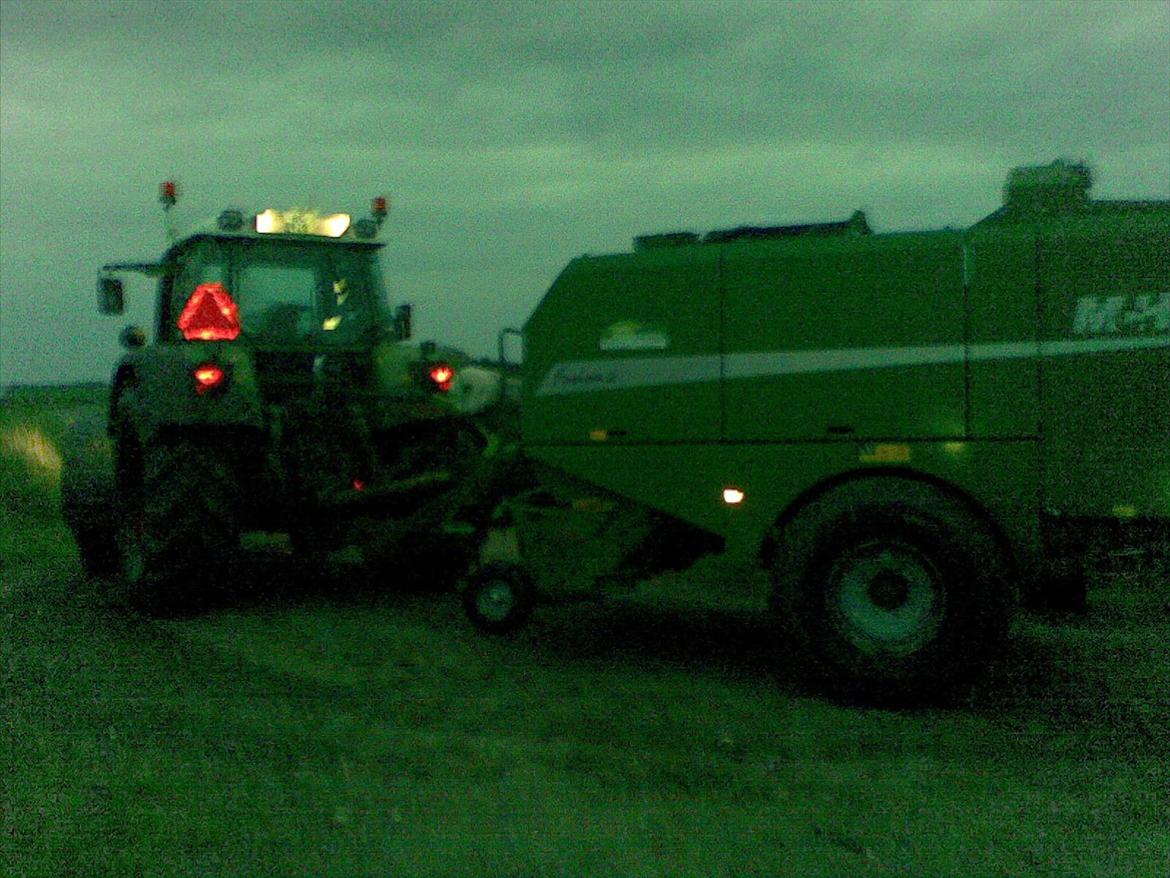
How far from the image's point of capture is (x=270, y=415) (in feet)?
27.0

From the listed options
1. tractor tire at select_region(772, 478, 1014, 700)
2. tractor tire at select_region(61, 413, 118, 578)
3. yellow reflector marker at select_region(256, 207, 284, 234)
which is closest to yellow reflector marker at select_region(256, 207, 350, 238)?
yellow reflector marker at select_region(256, 207, 284, 234)

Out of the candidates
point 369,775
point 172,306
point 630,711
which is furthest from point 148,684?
point 172,306

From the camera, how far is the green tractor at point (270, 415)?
7.99 metres

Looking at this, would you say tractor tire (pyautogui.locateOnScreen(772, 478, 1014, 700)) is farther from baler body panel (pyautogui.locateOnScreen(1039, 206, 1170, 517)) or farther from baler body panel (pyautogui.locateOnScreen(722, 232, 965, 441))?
baler body panel (pyautogui.locateOnScreen(1039, 206, 1170, 517))

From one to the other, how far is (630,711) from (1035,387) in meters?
2.28

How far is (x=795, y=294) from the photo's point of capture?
237 inches

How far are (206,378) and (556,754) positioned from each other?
3944mm

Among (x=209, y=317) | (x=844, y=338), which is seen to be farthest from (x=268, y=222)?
(x=844, y=338)

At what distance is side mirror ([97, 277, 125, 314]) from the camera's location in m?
8.87

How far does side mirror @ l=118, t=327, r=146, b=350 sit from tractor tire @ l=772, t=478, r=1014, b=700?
16.9ft

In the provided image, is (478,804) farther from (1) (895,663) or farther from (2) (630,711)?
(1) (895,663)

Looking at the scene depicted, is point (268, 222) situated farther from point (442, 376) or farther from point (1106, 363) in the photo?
point (1106, 363)

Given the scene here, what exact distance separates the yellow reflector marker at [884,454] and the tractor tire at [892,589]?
0.10 metres

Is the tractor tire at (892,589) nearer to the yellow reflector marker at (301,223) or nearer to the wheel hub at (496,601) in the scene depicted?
the wheel hub at (496,601)
